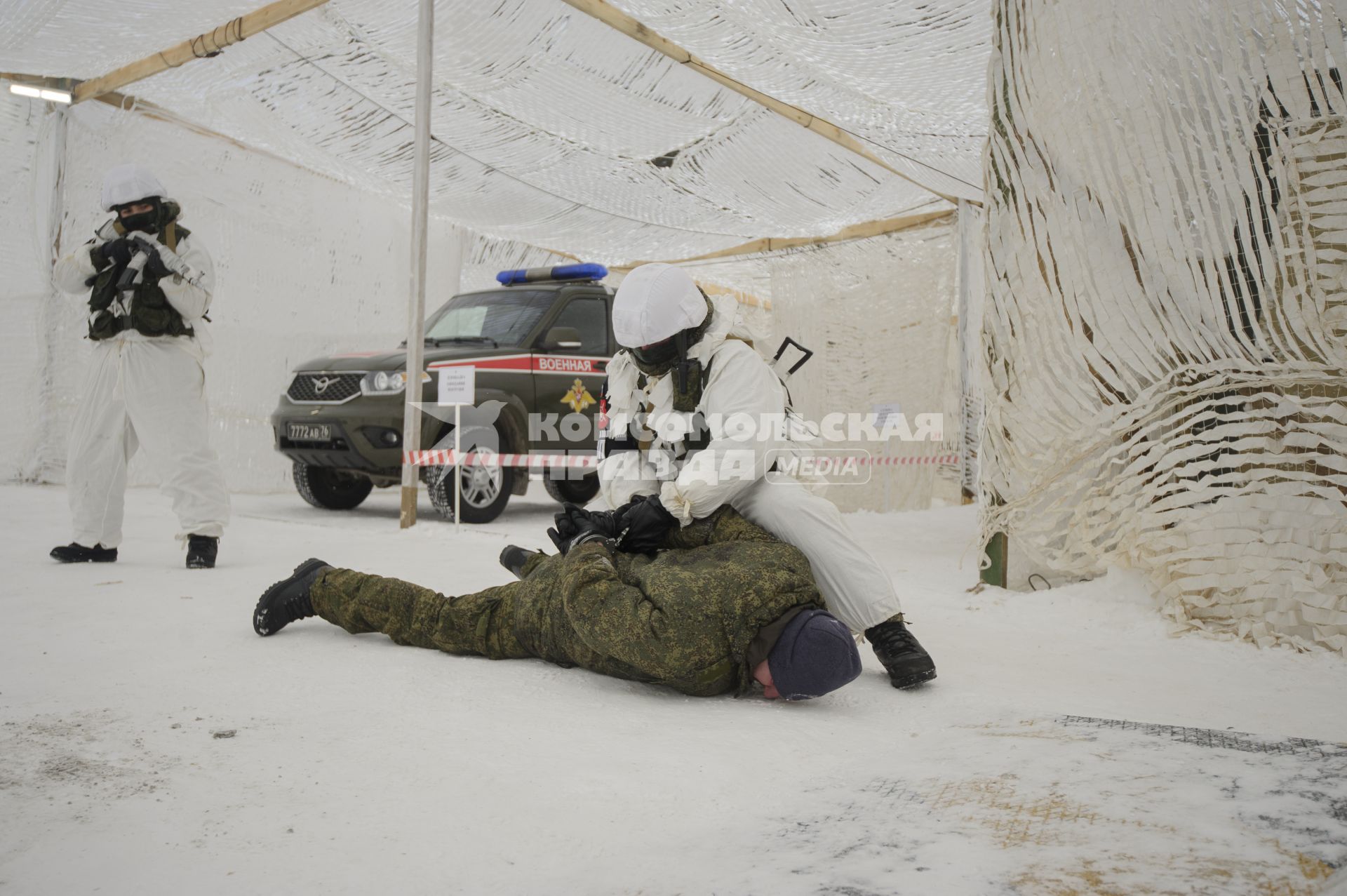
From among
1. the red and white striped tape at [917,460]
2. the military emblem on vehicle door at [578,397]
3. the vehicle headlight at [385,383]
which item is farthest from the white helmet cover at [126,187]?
the red and white striped tape at [917,460]

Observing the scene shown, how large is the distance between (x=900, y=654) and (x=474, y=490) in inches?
183

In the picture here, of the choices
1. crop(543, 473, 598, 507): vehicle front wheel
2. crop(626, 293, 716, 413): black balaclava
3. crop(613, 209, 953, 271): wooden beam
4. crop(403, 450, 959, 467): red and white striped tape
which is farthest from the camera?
crop(613, 209, 953, 271): wooden beam

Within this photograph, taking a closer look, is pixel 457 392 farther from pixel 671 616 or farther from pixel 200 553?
pixel 671 616

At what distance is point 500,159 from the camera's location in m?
7.39

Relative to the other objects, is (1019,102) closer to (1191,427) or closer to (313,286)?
(1191,427)

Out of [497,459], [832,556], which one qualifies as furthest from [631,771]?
[497,459]

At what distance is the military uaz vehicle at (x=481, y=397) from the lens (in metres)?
6.68

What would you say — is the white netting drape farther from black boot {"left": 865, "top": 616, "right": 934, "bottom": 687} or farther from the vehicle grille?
black boot {"left": 865, "top": 616, "right": 934, "bottom": 687}

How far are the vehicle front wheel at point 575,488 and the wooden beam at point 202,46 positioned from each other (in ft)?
Result: 12.7

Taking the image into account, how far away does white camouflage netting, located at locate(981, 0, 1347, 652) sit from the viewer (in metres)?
3.08

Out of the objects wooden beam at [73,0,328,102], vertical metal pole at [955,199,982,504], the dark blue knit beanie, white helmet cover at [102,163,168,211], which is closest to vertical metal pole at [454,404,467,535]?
white helmet cover at [102,163,168,211]

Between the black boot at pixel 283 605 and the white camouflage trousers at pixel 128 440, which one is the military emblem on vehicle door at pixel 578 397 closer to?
the white camouflage trousers at pixel 128 440

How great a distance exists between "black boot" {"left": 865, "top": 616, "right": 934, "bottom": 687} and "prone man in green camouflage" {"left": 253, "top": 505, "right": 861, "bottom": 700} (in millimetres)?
309

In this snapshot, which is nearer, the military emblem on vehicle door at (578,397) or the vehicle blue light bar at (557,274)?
the military emblem on vehicle door at (578,397)
